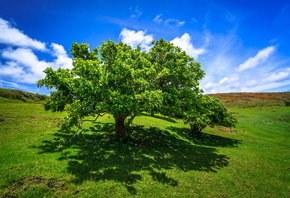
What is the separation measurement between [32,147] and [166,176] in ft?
50.1

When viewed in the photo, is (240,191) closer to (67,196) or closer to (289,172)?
(289,172)

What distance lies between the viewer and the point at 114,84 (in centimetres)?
1341

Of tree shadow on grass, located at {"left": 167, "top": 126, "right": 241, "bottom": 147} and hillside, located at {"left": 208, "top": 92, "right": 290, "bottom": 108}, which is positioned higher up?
hillside, located at {"left": 208, "top": 92, "right": 290, "bottom": 108}

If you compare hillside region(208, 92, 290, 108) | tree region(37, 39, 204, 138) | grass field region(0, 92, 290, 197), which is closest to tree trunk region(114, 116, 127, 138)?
tree region(37, 39, 204, 138)

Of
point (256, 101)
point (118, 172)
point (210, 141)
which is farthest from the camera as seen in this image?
point (256, 101)

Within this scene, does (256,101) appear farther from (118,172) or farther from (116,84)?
(118,172)

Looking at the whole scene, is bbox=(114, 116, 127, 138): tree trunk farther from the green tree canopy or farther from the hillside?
the hillside

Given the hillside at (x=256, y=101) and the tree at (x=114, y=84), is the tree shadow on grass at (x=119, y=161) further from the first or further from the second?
the hillside at (x=256, y=101)

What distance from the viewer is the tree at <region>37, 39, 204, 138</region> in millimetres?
11681

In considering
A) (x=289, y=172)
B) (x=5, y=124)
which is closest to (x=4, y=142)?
(x=5, y=124)

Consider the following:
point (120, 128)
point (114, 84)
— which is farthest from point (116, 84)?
point (120, 128)

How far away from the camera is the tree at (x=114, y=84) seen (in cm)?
1168

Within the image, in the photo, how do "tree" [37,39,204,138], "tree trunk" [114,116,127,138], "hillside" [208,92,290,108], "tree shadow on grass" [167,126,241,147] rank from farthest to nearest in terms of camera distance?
1. "hillside" [208,92,290,108]
2. "tree shadow on grass" [167,126,241,147]
3. "tree trunk" [114,116,127,138]
4. "tree" [37,39,204,138]

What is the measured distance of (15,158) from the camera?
10836mm
